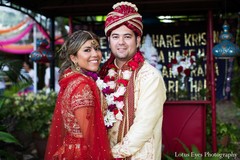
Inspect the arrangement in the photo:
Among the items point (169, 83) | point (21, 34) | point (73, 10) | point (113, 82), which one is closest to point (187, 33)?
point (169, 83)

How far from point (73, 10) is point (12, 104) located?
2100mm

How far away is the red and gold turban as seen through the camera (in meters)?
2.66

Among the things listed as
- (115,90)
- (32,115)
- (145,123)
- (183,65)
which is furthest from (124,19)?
(32,115)

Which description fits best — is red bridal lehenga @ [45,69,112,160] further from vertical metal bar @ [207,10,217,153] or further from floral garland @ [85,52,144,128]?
vertical metal bar @ [207,10,217,153]

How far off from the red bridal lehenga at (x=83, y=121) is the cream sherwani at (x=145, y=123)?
6.2 inches

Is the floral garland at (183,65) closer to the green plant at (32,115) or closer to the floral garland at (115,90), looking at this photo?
the green plant at (32,115)

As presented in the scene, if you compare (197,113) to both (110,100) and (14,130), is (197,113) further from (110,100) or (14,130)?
(14,130)

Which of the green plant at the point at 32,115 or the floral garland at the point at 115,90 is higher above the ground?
the floral garland at the point at 115,90

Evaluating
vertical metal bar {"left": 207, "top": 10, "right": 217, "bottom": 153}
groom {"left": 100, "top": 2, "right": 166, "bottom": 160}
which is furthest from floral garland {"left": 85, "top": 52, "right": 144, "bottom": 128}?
vertical metal bar {"left": 207, "top": 10, "right": 217, "bottom": 153}

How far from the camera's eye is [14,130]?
5.75 m

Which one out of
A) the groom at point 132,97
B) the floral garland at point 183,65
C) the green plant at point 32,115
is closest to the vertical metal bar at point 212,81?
the floral garland at point 183,65

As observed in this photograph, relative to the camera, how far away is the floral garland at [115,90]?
8.91ft

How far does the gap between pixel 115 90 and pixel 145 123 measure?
1.45ft

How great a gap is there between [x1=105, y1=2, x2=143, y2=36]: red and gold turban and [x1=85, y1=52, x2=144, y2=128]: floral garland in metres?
0.25
